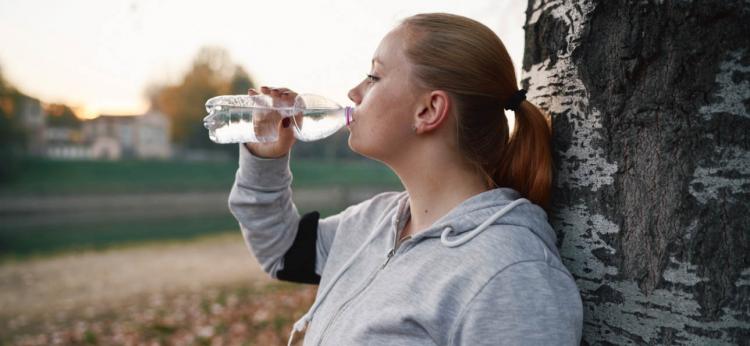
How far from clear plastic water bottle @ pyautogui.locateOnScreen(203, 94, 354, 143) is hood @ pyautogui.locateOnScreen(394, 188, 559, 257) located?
1.96 ft

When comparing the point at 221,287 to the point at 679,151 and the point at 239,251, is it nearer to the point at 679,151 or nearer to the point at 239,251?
the point at 239,251

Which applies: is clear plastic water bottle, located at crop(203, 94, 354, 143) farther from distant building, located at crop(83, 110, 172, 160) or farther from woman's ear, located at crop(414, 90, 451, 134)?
distant building, located at crop(83, 110, 172, 160)

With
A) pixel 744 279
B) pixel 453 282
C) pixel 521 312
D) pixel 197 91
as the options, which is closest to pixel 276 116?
pixel 453 282

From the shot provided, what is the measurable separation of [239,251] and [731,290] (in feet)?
34.7

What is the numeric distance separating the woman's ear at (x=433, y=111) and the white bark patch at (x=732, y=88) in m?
0.60

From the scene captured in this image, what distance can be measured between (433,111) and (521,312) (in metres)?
0.58

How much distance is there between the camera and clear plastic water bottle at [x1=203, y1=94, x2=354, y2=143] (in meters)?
1.92

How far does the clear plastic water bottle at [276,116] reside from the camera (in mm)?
1918

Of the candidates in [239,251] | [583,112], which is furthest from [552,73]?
[239,251]

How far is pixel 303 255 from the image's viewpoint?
6.41 feet

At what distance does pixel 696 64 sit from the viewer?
44.7 inches

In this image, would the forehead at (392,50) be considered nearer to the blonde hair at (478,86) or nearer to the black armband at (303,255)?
the blonde hair at (478,86)

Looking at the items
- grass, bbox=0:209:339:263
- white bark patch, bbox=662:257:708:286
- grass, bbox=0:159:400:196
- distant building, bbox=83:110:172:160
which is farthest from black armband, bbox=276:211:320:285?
distant building, bbox=83:110:172:160

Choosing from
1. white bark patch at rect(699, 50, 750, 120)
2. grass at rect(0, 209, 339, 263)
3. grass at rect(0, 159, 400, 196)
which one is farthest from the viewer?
grass at rect(0, 159, 400, 196)
